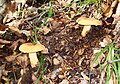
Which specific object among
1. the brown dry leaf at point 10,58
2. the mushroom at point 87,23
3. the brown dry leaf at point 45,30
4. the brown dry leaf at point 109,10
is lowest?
the brown dry leaf at point 10,58

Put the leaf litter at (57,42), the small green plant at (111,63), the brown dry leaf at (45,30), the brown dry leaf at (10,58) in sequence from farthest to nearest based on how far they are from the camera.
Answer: the brown dry leaf at (45,30), the brown dry leaf at (10,58), the leaf litter at (57,42), the small green plant at (111,63)

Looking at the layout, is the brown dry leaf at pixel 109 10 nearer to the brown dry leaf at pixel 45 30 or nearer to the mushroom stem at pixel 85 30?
the mushroom stem at pixel 85 30

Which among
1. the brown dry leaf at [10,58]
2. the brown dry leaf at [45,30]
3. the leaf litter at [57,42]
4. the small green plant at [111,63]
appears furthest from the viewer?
the brown dry leaf at [45,30]

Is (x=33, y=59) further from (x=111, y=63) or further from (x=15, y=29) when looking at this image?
(x=111, y=63)

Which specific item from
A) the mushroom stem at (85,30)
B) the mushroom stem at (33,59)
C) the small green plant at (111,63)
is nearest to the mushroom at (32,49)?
the mushroom stem at (33,59)

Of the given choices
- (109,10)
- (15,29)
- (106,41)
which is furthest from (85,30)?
(15,29)

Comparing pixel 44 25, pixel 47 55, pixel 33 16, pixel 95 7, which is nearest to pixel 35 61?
pixel 47 55
